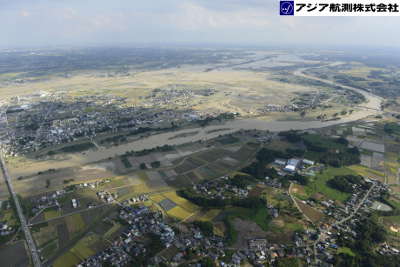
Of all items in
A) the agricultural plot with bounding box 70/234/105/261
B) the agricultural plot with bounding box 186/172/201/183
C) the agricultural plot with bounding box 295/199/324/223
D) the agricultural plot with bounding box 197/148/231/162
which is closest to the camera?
the agricultural plot with bounding box 70/234/105/261

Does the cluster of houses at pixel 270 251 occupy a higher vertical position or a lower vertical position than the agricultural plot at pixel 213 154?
lower

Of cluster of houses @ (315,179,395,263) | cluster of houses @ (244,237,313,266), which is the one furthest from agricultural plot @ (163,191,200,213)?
cluster of houses @ (315,179,395,263)

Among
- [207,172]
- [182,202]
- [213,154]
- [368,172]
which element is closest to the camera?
[182,202]

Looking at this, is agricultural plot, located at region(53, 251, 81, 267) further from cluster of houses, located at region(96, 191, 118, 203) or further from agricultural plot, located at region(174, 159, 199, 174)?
agricultural plot, located at region(174, 159, 199, 174)

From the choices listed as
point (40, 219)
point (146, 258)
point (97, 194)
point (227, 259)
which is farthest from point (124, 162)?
point (227, 259)

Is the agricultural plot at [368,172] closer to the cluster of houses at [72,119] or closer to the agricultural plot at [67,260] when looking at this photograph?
the cluster of houses at [72,119]

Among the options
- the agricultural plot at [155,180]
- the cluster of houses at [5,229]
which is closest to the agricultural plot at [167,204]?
the agricultural plot at [155,180]

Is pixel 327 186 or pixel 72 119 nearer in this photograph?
pixel 327 186

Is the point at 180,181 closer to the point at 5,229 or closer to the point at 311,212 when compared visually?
the point at 311,212

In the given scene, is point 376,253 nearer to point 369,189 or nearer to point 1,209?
point 369,189


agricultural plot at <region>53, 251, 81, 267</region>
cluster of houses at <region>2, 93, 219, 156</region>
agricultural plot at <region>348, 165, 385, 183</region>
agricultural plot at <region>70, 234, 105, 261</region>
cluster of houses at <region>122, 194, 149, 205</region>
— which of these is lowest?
agricultural plot at <region>53, 251, 81, 267</region>

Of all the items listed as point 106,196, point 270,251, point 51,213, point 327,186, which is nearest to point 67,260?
point 51,213
